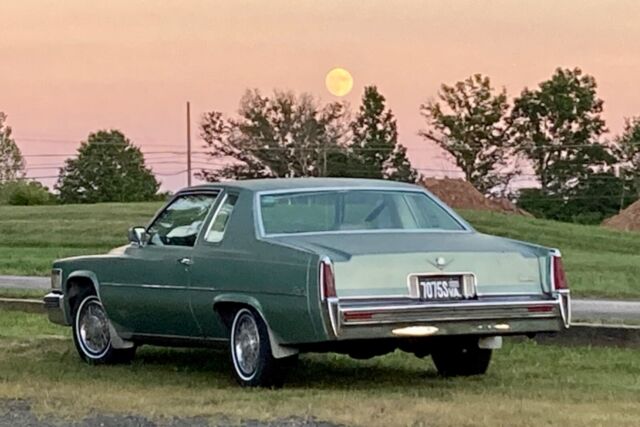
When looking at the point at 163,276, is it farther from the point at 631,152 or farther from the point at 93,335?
the point at 631,152

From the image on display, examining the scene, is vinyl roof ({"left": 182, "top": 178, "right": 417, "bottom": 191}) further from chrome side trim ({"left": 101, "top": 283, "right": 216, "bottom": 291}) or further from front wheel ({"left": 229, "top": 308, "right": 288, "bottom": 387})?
front wheel ({"left": 229, "top": 308, "right": 288, "bottom": 387})

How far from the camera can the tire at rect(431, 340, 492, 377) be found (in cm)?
1019

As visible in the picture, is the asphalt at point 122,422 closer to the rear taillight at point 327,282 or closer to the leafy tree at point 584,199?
the rear taillight at point 327,282

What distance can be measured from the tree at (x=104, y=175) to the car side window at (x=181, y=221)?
3599 inches

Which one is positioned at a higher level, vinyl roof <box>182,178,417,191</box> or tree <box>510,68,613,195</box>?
tree <box>510,68,613,195</box>

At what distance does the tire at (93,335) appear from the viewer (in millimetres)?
11328

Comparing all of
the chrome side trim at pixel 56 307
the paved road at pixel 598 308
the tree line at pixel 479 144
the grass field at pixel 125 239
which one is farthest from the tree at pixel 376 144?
the chrome side trim at pixel 56 307

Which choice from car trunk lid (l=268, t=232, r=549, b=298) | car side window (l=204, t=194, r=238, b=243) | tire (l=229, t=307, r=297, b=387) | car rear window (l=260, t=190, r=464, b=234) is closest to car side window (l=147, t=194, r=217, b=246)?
car side window (l=204, t=194, r=238, b=243)

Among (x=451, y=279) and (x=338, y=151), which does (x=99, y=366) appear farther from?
(x=338, y=151)

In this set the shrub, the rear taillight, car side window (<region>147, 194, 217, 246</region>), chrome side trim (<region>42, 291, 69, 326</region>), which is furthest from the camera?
the shrub

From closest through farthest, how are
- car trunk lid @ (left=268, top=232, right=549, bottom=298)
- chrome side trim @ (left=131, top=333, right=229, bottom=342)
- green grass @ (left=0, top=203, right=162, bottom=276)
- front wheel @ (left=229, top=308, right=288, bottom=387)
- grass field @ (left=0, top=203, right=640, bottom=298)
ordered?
1. car trunk lid @ (left=268, top=232, right=549, bottom=298)
2. front wheel @ (left=229, top=308, right=288, bottom=387)
3. chrome side trim @ (left=131, top=333, right=229, bottom=342)
4. grass field @ (left=0, top=203, right=640, bottom=298)
5. green grass @ (left=0, top=203, right=162, bottom=276)

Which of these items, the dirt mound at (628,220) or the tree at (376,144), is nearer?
the dirt mound at (628,220)

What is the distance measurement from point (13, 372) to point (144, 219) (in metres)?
37.6

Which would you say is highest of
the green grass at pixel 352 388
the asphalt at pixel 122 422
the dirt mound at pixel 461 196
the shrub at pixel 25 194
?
the shrub at pixel 25 194
